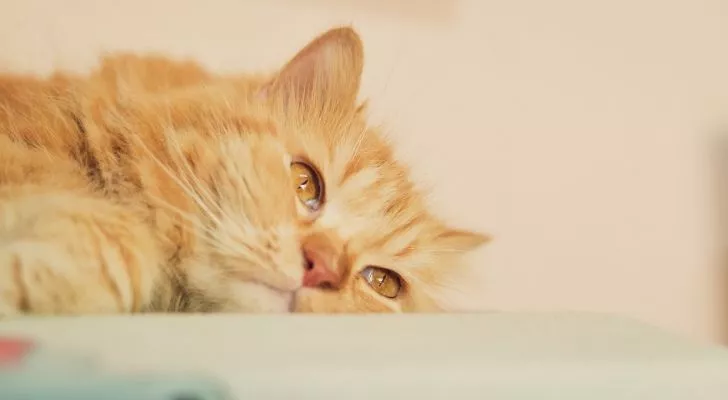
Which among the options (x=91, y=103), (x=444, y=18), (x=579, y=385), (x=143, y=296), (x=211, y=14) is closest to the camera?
(x=579, y=385)

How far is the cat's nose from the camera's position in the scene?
0.77 m

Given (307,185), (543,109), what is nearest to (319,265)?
(307,185)

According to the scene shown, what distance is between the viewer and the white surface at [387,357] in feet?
1.55

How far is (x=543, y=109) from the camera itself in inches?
45.0

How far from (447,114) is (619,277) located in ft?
1.23

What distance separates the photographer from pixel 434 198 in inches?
40.2

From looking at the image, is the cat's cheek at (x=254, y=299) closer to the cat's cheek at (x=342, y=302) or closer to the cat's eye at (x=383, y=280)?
the cat's cheek at (x=342, y=302)

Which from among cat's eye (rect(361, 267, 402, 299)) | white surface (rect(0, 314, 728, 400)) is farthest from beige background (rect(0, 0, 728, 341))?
white surface (rect(0, 314, 728, 400))

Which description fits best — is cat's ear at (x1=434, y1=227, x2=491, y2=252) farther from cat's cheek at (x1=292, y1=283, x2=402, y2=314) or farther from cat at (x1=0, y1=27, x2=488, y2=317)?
cat's cheek at (x1=292, y1=283, x2=402, y2=314)

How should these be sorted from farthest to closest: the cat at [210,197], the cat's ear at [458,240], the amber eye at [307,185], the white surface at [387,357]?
the cat's ear at [458,240] < the amber eye at [307,185] < the cat at [210,197] < the white surface at [387,357]

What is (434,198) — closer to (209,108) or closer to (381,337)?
(209,108)

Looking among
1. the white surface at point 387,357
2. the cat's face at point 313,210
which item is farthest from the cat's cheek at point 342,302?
the white surface at point 387,357

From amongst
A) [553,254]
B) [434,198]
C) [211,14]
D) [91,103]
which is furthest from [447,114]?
[91,103]

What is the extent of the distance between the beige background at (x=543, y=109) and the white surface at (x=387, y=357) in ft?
1.37
